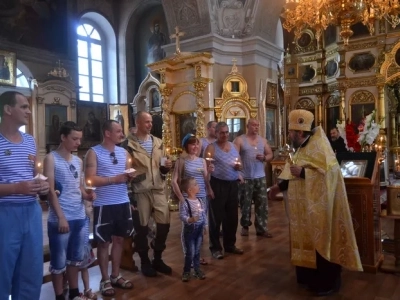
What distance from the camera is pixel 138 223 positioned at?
384 cm

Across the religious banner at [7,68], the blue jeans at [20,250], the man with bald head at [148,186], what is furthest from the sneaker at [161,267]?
the religious banner at [7,68]

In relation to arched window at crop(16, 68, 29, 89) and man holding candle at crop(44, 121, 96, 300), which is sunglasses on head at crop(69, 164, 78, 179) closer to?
man holding candle at crop(44, 121, 96, 300)

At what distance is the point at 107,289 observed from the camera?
3375 mm

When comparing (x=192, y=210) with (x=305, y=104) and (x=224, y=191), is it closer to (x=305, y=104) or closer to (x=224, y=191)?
(x=224, y=191)

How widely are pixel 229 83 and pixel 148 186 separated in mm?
4953

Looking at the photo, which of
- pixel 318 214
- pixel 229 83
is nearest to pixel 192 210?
pixel 318 214

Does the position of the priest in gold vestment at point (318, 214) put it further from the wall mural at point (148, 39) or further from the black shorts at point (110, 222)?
the wall mural at point (148, 39)

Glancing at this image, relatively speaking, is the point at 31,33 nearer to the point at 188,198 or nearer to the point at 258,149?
the point at 258,149

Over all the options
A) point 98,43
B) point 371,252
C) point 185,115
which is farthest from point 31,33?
point 371,252

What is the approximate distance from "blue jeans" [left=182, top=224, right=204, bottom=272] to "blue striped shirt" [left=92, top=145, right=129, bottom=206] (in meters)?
0.69

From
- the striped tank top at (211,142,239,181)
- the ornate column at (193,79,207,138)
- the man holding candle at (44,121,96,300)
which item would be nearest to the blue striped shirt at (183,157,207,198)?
the striped tank top at (211,142,239,181)

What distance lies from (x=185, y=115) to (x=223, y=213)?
423cm

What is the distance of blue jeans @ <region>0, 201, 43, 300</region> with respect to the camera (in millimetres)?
2408

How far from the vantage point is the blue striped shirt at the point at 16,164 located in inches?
95.2
